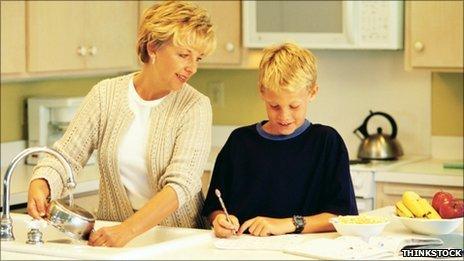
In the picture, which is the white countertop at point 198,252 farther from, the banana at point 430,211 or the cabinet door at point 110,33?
the cabinet door at point 110,33

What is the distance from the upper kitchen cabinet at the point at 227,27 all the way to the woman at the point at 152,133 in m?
2.25

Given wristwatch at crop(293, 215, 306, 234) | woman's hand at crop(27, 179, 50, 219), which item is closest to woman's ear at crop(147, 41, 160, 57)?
woman's hand at crop(27, 179, 50, 219)

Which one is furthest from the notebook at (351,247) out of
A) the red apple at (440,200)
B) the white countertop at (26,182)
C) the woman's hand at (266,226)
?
the white countertop at (26,182)

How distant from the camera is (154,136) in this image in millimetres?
2951

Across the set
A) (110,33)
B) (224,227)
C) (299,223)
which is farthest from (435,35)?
(224,227)

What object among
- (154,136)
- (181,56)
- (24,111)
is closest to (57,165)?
(154,136)

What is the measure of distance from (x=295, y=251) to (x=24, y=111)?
9.37 ft

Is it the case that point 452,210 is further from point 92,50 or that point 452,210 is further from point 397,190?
point 92,50

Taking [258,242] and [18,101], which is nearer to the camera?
[258,242]

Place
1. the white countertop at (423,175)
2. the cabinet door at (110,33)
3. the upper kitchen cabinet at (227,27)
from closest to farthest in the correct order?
the white countertop at (423,175) → the cabinet door at (110,33) → the upper kitchen cabinet at (227,27)

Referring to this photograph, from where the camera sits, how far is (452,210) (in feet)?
9.64

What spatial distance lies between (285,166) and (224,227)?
0.29m

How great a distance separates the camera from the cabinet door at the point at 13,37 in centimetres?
443

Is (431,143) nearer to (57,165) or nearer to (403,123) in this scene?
(403,123)
